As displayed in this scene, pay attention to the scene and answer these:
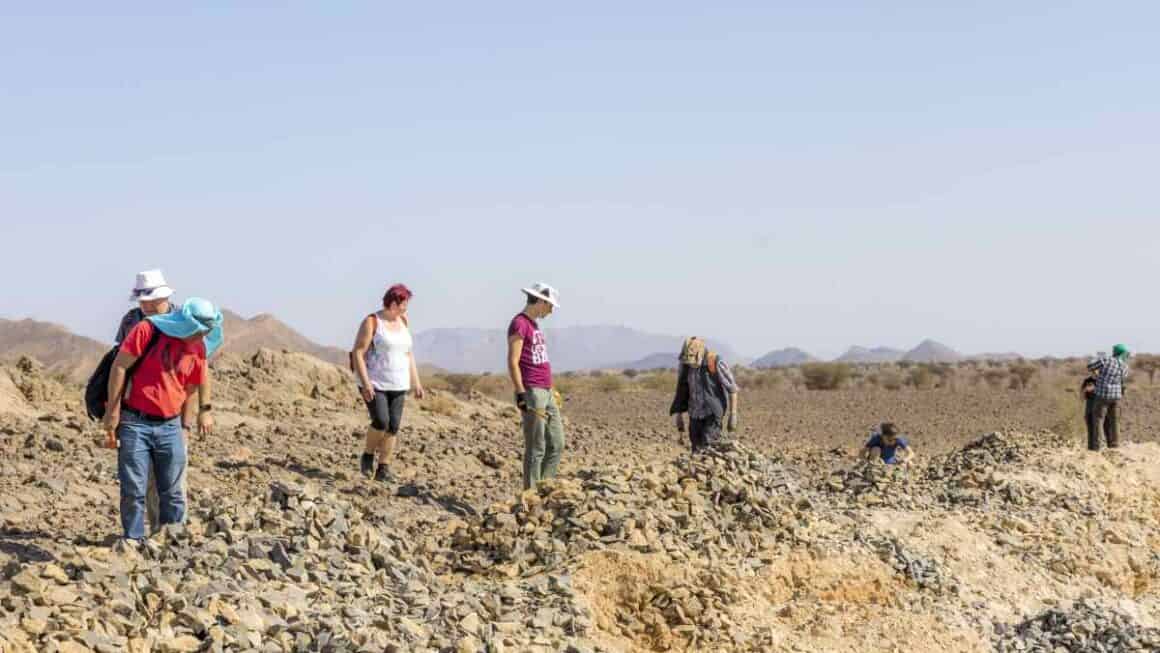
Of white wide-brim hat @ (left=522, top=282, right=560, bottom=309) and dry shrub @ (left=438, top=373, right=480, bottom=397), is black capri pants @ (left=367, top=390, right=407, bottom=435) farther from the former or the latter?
dry shrub @ (left=438, top=373, right=480, bottom=397)

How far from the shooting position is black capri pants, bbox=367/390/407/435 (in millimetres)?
9703

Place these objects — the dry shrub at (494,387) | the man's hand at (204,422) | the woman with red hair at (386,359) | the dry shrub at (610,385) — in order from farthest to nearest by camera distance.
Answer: the dry shrub at (610,385), the dry shrub at (494,387), the woman with red hair at (386,359), the man's hand at (204,422)

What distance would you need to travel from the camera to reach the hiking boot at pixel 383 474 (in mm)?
10531

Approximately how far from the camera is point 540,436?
930cm

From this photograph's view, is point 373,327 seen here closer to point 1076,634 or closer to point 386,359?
point 386,359

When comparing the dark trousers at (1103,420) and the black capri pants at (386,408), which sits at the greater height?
the black capri pants at (386,408)

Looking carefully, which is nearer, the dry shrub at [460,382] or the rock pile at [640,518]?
the rock pile at [640,518]

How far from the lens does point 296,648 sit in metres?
5.42

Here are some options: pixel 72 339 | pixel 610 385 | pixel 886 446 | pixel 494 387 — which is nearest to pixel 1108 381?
pixel 886 446

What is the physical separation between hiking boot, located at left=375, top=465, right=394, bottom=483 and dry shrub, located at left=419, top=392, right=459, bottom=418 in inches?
283


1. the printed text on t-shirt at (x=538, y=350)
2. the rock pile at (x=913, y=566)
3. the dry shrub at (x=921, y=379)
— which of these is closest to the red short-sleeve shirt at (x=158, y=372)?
the printed text on t-shirt at (x=538, y=350)

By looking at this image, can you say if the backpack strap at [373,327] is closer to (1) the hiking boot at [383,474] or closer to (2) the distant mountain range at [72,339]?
(1) the hiking boot at [383,474]

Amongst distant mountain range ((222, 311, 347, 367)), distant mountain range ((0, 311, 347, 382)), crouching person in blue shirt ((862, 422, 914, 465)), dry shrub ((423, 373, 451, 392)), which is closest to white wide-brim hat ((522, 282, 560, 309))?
crouching person in blue shirt ((862, 422, 914, 465))

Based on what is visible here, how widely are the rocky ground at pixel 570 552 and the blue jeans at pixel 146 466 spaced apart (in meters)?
0.16
